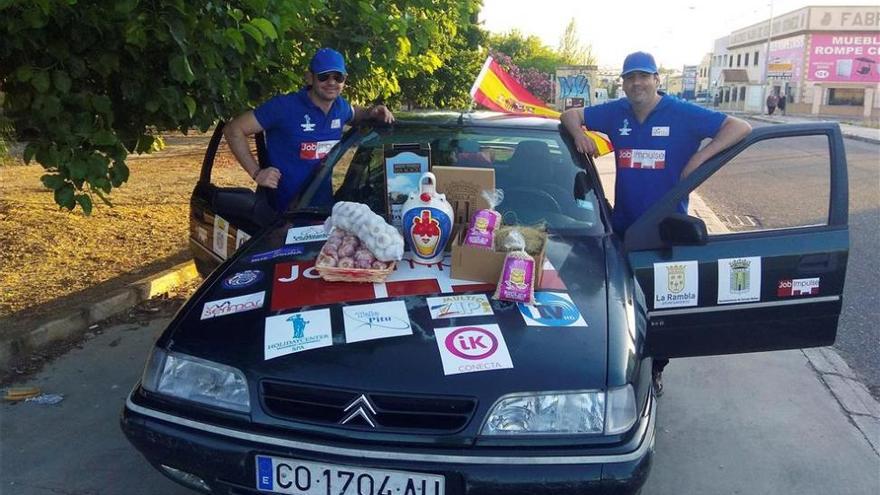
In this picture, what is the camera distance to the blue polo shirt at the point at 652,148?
389 cm

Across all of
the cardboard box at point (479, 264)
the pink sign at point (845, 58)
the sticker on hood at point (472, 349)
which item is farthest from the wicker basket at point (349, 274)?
the pink sign at point (845, 58)

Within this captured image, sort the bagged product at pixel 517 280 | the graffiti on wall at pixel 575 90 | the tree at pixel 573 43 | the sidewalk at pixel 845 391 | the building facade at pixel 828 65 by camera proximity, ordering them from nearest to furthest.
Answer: the bagged product at pixel 517 280, the sidewalk at pixel 845 391, the graffiti on wall at pixel 575 90, the building facade at pixel 828 65, the tree at pixel 573 43

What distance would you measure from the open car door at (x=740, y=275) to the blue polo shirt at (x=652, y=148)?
51 centimetres

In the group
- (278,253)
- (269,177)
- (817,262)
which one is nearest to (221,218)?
(269,177)

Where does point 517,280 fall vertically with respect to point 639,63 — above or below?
below

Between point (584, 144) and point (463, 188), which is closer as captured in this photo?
point (463, 188)

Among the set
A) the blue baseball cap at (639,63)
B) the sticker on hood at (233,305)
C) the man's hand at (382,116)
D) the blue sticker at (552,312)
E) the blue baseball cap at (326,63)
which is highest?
the blue baseball cap at (326,63)

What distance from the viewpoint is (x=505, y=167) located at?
3818 mm

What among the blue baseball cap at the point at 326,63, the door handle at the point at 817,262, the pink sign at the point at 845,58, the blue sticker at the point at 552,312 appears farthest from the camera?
the pink sign at the point at 845,58

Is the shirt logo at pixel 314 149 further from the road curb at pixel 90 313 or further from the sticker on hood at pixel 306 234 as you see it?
the road curb at pixel 90 313

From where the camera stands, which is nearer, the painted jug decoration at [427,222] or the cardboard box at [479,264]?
the cardboard box at [479,264]

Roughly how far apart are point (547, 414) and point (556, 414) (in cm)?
3

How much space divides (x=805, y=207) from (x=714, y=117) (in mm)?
7795

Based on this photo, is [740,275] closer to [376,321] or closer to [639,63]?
[639,63]
